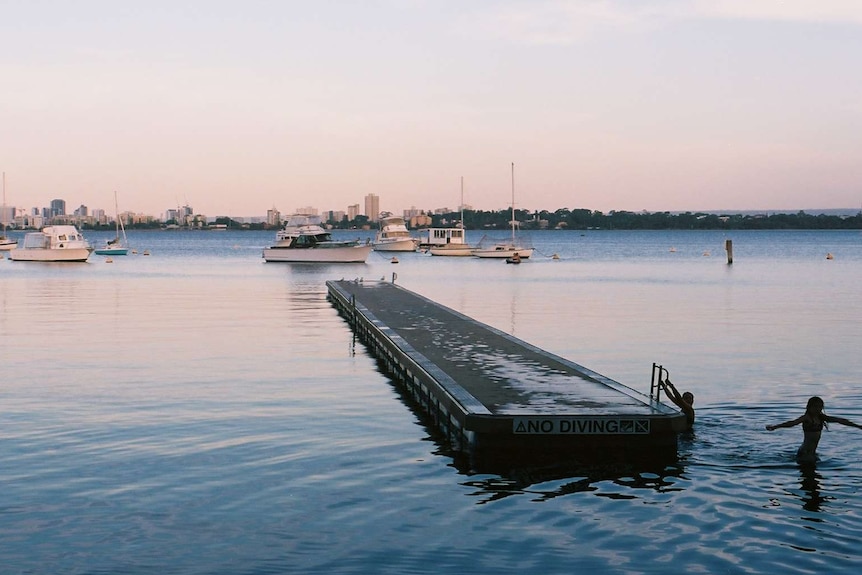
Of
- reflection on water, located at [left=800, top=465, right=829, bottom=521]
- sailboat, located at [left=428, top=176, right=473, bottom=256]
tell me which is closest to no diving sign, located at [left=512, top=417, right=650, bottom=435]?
reflection on water, located at [left=800, top=465, right=829, bottom=521]

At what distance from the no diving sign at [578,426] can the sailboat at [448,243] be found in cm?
10905

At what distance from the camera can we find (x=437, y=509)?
42.9 ft

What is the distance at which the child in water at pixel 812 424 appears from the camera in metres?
15.3

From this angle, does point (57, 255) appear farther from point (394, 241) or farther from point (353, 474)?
point (353, 474)

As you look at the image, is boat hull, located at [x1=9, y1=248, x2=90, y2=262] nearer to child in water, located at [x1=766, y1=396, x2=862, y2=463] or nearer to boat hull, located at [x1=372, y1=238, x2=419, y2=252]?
boat hull, located at [x1=372, y1=238, x2=419, y2=252]

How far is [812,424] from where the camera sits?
15.5 m

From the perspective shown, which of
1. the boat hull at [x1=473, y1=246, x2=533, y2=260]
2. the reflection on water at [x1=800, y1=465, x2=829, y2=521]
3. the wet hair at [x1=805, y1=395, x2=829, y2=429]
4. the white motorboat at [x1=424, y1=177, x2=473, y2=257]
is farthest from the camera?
the white motorboat at [x1=424, y1=177, x2=473, y2=257]

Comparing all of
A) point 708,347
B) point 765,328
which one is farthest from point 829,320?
point 708,347

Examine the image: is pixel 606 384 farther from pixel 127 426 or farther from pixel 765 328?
pixel 765 328

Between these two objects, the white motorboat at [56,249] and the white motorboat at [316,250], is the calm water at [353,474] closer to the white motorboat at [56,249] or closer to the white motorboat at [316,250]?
the white motorboat at [316,250]

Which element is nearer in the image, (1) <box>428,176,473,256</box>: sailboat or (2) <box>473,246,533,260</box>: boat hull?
(2) <box>473,246,533,260</box>: boat hull

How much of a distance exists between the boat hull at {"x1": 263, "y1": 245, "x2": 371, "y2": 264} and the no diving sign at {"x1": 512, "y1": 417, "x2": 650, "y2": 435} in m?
85.4

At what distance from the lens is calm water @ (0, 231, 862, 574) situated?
11.4 m

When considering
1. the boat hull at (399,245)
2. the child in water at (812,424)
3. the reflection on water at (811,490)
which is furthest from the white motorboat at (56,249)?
the reflection on water at (811,490)
